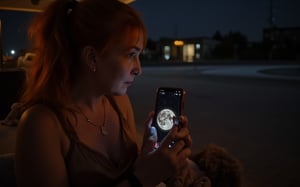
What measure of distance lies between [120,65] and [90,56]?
10cm

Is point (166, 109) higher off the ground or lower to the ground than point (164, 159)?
higher

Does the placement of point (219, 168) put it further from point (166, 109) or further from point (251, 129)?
point (251, 129)

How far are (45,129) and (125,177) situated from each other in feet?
1.02

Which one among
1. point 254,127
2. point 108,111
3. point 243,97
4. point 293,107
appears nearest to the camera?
point 108,111

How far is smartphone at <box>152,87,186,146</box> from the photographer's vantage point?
53.1 inches

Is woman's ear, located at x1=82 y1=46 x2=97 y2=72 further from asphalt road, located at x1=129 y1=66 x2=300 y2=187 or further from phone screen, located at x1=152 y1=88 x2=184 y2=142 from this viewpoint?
asphalt road, located at x1=129 y1=66 x2=300 y2=187

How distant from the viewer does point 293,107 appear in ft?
28.0

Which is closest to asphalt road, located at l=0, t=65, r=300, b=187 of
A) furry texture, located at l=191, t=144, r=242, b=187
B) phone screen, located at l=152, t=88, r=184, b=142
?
furry texture, located at l=191, t=144, r=242, b=187

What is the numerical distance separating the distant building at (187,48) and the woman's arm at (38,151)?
185ft

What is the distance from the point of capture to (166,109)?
4.63 feet

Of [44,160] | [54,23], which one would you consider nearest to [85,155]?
[44,160]

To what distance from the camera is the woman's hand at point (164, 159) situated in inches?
45.0

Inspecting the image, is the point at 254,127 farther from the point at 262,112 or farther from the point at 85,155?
the point at 85,155

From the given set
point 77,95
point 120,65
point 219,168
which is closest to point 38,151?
point 77,95
